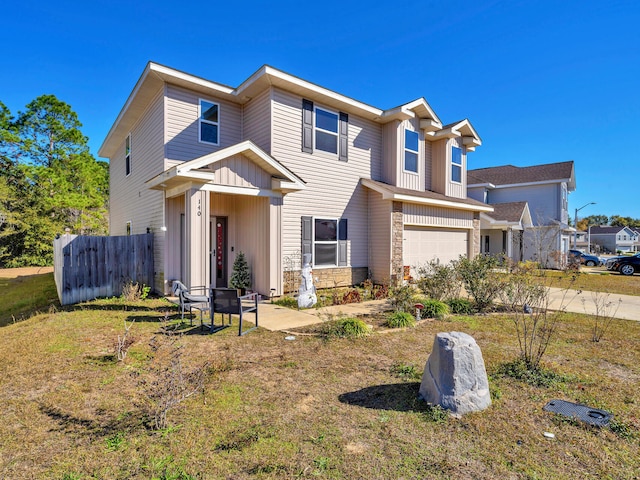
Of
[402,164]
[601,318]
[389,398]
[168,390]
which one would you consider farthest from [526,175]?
[168,390]

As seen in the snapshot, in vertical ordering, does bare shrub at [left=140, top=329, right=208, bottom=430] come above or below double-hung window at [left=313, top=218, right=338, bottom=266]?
below

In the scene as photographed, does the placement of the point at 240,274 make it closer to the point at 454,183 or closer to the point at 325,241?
the point at 325,241

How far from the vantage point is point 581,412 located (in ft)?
11.7

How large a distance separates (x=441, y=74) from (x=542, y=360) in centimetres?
1475

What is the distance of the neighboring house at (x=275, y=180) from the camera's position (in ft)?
29.9

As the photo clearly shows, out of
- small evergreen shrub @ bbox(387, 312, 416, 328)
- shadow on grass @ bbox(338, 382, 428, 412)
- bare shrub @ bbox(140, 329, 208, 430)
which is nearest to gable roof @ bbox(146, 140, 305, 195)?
small evergreen shrub @ bbox(387, 312, 416, 328)

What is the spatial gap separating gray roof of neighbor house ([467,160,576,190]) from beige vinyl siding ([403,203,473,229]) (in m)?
12.0

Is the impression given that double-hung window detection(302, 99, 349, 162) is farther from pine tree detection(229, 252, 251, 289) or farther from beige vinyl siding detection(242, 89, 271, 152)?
pine tree detection(229, 252, 251, 289)

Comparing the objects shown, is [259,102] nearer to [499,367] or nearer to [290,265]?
[290,265]

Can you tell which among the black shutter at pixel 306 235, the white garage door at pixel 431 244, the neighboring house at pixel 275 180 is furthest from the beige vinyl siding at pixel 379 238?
the black shutter at pixel 306 235

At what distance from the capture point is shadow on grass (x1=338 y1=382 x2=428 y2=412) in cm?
371

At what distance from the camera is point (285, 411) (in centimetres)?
356

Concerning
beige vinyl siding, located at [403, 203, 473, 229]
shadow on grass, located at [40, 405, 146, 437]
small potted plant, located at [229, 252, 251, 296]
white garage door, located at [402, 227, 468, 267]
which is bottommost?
shadow on grass, located at [40, 405, 146, 437]

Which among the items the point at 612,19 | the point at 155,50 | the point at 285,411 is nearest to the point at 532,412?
the point at 285,411
